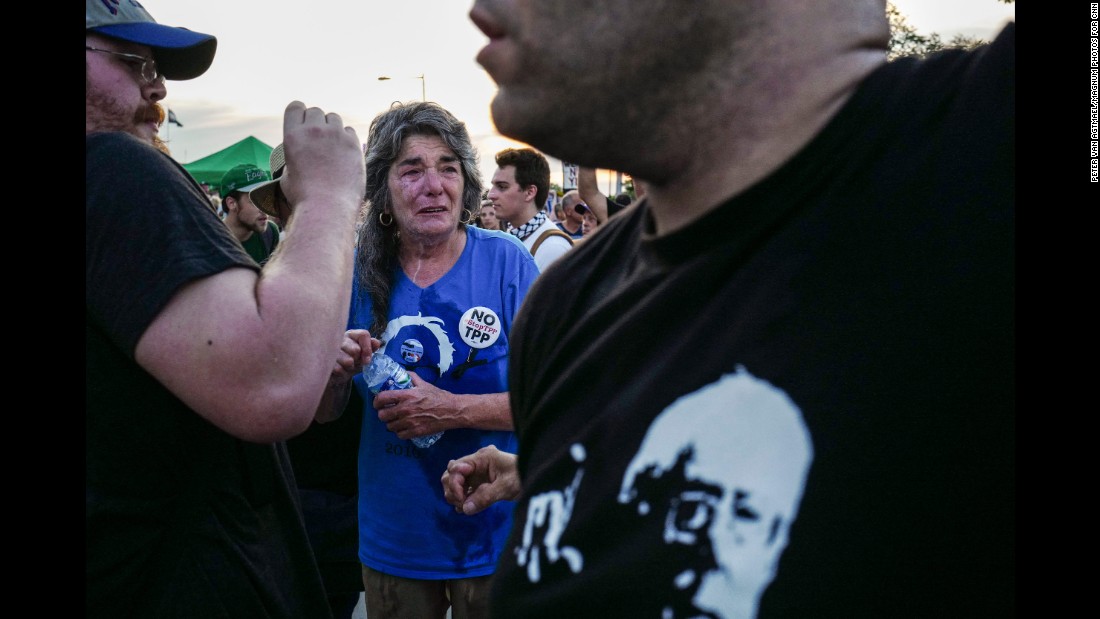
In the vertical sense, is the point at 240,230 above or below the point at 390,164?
above

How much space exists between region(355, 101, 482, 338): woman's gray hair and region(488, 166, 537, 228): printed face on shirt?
2858mm

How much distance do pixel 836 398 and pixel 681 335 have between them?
212 millimetres

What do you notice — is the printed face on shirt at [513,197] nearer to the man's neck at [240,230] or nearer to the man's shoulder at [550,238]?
the man's shoulder at [550,238]

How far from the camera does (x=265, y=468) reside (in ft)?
6.25

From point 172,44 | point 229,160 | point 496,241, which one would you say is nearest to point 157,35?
point 172,44

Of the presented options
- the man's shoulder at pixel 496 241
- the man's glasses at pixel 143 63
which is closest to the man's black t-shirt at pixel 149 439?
the man's glasses at pixel 143 63

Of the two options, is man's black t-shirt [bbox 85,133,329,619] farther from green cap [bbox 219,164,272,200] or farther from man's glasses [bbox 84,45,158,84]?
green cap [bbox 219,164,272,200]

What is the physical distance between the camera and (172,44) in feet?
6.31

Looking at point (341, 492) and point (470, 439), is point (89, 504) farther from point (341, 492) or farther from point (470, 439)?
point (341, 492)


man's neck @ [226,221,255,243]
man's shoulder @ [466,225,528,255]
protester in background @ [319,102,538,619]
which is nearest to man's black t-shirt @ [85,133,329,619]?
protester in background @ [319,102,538,619]

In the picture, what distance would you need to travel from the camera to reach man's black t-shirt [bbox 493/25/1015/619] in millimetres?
876

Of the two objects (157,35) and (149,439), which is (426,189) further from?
(149,439)

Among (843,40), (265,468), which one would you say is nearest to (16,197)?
(265,468)

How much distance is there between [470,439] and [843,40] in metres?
2.31
